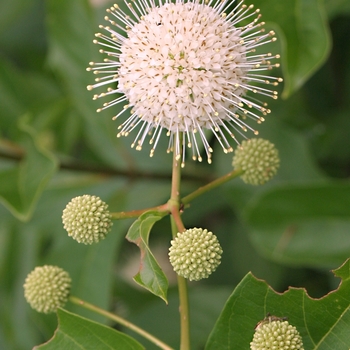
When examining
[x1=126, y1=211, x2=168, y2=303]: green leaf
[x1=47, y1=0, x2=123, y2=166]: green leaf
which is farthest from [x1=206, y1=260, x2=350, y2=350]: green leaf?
[x1=47, y1=0, x2=123, y2=166]: green leaf

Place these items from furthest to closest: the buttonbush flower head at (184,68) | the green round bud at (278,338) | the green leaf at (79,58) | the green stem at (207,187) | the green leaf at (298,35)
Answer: the green leaf at (79,58) < the green leaf at (298,35) < the green stem at (207,187) < the buttonbush flower head at (184,68) < the green round bud at (278,338)

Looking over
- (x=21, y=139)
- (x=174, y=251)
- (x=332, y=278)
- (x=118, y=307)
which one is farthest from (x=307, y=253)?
(x=21, y=139)

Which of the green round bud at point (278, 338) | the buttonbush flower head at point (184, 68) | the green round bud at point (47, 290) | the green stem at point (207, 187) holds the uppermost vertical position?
the buttonbush flower head at point (184, 68)

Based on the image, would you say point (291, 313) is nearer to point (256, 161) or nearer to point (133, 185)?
point (256, 161)

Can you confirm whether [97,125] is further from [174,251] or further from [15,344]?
[174,251]

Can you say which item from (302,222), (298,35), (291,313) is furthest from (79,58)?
(291,313)

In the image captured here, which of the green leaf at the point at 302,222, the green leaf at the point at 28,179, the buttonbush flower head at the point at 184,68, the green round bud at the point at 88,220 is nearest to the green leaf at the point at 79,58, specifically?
the green leaf at the point at 28,179

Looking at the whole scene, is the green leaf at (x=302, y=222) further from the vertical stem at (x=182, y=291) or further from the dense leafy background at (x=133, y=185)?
the vertical stem at (x=182, y=291)

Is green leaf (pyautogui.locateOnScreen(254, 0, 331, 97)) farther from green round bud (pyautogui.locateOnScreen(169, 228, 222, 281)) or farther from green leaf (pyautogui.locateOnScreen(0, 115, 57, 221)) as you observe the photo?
green leaf (pyautogui.locateOnScreen(0, 115, 57, 221))
